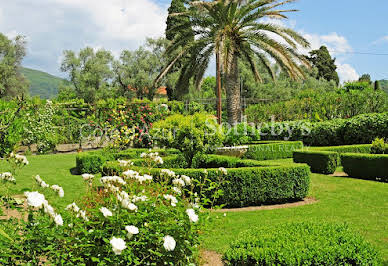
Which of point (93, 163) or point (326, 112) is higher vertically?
point (326, 112)

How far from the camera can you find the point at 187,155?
27.5 ft

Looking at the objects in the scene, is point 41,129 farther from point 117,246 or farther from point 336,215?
point 117,246

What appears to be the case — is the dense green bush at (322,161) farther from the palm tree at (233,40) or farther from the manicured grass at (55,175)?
the manicured grass at (55,175)

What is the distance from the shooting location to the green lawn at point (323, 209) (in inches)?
186

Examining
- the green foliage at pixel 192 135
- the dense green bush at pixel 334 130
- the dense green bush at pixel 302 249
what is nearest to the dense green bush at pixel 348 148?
the dense green bush at pixel 334 130

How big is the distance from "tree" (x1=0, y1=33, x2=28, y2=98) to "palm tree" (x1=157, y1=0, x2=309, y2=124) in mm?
22439

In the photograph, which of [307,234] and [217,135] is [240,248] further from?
[217,135]

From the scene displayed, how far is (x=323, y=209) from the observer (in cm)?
617

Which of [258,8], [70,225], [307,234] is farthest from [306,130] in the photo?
[70,225]

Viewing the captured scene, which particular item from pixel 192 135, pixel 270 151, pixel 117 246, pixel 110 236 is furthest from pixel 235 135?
pixel 117 246

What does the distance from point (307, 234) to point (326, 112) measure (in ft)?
63.8

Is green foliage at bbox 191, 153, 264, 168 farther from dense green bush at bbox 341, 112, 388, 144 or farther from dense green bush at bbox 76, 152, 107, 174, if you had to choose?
dense green bush at bbox 341, 112, 388, 144

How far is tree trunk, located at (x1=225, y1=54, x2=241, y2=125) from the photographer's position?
13.8 meters

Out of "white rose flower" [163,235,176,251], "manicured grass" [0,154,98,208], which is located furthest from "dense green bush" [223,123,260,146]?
"white rose flower" [163,235,176,251]
